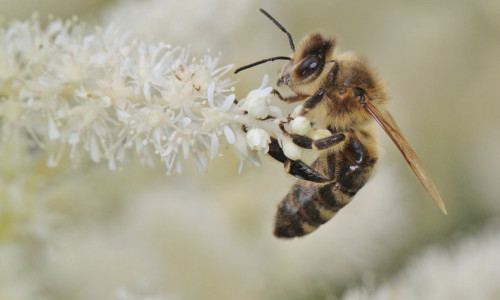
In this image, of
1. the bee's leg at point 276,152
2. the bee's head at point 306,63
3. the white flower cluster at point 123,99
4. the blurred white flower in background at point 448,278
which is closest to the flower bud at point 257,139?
the white flower cluster at point 123,99

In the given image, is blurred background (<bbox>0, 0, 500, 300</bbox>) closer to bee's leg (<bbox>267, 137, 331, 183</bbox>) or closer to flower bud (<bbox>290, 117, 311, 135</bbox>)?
bee's leg (<bbox>267, 137, 331, 183</bbox>)

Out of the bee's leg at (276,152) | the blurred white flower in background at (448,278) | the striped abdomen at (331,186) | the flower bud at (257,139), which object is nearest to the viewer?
the flower bud at (257,139)

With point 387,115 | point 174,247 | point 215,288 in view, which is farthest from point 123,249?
point 387,115

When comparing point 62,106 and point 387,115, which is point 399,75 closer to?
point 387,115

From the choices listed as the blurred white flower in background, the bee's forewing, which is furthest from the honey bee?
the blurred white flower in background

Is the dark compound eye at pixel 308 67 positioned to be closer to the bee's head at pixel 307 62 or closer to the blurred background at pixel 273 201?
the bee's head at pixel 307 62

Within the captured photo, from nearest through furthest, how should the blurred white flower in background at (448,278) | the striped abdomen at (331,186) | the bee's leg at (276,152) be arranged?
the bee's leg at (276,152)
the striped abdomen at (331,186)
the blurred white flower in background at (448,278)
